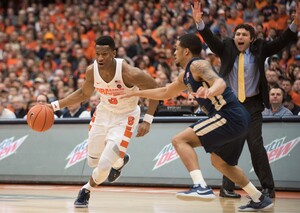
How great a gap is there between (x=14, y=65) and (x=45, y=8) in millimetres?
3363

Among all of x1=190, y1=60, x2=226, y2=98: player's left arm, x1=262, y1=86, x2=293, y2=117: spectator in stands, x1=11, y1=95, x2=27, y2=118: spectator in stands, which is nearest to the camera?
x1=190, y1=60, x2=226, y2=98: player's left arm

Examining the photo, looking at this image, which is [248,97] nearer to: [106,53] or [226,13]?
[106,53]

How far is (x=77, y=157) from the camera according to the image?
12.0m

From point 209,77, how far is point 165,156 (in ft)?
14.9

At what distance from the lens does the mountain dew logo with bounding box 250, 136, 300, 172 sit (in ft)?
34.4

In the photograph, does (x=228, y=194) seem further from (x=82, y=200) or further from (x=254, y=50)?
(x=82, y=200)

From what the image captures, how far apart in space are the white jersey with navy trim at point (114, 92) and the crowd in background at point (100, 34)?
3882 millimetres

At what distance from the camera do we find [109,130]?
844 centimetres

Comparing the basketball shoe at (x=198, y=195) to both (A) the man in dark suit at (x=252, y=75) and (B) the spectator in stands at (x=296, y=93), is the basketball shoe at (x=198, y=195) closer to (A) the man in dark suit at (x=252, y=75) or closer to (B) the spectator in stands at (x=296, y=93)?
(A) the man in dark suit at (x=252, y=75)

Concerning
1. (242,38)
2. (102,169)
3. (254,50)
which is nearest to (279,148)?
(254,50)

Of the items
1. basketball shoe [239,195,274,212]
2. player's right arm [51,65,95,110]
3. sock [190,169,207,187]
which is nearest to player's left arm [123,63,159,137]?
player's right arm [51,65,95,110]

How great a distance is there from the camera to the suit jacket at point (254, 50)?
9.42 meters

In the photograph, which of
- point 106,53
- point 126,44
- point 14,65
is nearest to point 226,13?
point 126,44

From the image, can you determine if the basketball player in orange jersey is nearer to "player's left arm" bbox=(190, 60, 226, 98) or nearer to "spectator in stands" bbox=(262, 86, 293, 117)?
"player's left arm" bbox=(190, 60, 226, 98)
